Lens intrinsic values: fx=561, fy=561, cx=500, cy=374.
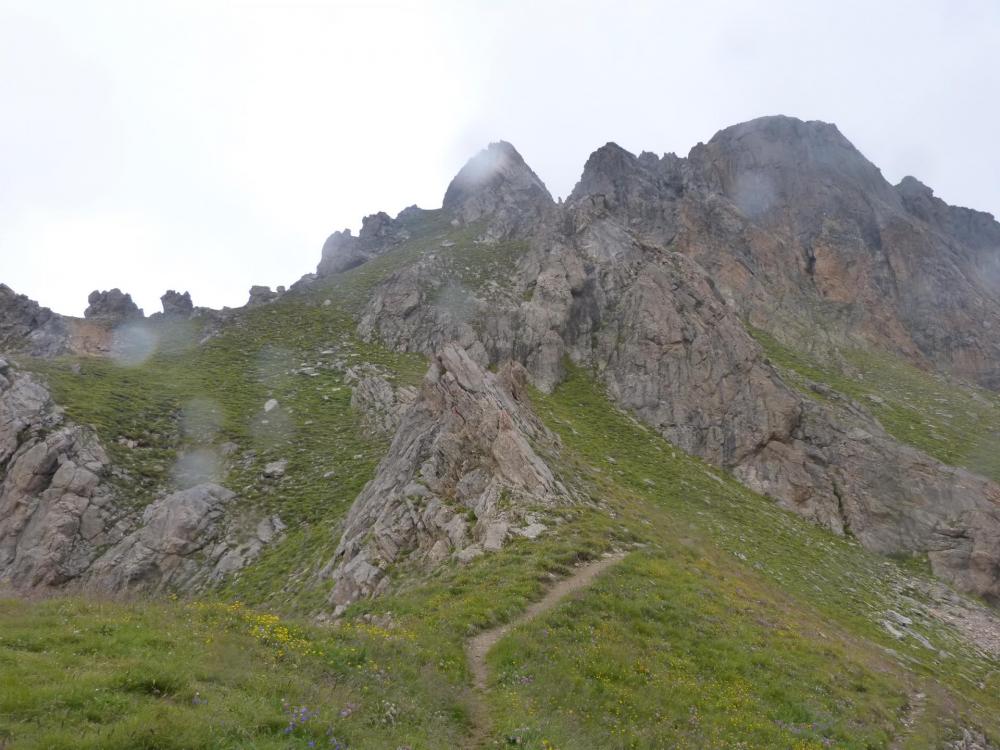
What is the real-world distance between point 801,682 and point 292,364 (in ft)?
167

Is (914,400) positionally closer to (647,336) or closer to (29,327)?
(647,336)

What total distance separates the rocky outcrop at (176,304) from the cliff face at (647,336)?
537cm

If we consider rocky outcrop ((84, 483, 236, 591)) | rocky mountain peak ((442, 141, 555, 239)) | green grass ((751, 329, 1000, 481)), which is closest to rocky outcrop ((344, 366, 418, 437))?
rocky outcrop ((84, 483, 236, 591))

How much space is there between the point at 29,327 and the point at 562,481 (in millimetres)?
64691

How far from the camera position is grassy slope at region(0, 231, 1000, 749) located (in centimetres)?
928

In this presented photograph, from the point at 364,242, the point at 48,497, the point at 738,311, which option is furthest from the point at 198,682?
the point at 364,242

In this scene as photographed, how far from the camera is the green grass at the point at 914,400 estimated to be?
5170 cm

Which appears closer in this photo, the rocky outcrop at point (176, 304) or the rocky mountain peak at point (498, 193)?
the rocky outcrop at point (176, 304)

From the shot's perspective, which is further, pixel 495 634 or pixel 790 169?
pixel 790 169

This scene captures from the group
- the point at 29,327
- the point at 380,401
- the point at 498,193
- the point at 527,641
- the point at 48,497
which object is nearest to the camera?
the point at 527,641

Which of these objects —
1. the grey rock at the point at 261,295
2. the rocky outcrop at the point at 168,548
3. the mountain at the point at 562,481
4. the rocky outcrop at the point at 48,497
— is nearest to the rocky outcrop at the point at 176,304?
the mountain at the point at 562,481

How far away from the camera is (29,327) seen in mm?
61812

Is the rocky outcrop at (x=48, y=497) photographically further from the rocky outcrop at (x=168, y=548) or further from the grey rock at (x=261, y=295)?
the grey rock at (x=261, y=295)

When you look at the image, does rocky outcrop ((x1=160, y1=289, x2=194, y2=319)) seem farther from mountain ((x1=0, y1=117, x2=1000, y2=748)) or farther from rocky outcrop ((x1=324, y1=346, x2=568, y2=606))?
rocky outcrop ((x1=324, y1=346, x2=568, y2=606))
